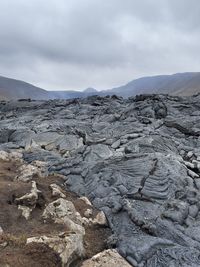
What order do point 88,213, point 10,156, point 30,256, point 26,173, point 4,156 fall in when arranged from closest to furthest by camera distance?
point 30,256 < point 88,213 < point 26,173 < point 4,156 < point 10,156

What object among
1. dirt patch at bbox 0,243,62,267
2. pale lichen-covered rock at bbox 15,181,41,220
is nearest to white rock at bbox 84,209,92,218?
pale lichen-covered rock at bbox 15,181,41,220

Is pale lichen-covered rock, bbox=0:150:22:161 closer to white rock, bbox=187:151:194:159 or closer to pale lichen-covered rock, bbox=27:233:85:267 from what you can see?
white rock, bbox=187:151:194:159

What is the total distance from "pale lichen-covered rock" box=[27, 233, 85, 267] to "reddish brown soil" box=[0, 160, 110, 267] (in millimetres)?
226

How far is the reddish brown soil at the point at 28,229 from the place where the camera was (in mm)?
12578

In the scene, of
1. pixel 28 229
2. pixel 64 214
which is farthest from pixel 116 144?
pixel 28 229

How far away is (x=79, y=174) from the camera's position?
23.2 m

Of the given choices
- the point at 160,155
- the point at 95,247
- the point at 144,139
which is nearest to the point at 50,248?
the point at 95,247

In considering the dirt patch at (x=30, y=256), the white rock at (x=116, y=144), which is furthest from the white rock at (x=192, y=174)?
the dirt patch at (x=30, y=256)

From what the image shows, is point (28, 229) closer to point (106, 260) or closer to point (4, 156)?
point (106, 260)

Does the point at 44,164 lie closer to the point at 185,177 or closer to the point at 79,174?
the point at 79,174

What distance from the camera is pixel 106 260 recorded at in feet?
44.1

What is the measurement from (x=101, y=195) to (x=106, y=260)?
22.8 ft

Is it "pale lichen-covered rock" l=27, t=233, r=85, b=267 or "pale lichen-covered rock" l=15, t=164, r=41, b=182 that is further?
"pale lichen-covered rock" l=15, t=164, r=41, b=182

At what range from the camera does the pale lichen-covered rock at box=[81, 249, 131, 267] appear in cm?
1320
